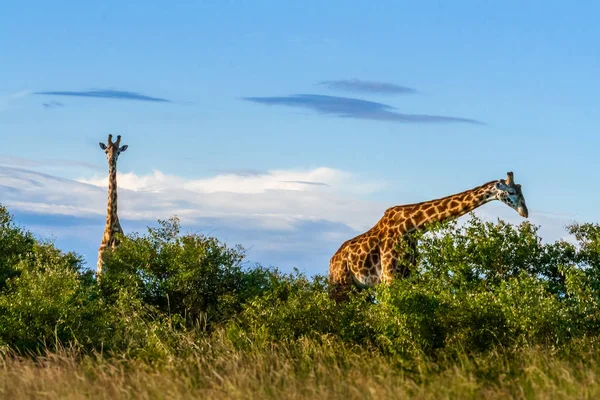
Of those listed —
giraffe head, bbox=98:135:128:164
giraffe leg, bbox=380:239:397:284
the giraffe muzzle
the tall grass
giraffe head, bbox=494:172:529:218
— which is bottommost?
the tall grass

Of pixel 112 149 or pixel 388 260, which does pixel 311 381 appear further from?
pixel 112 149

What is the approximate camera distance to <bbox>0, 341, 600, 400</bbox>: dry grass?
11266 mm

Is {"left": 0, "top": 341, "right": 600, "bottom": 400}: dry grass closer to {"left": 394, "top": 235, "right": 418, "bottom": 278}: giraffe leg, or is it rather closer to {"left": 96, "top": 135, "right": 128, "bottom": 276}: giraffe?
{"left": 394, "top": 235, "right": 418, "bottom": 278}: giraffe leg

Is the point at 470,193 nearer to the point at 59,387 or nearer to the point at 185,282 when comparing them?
the point at 185,282

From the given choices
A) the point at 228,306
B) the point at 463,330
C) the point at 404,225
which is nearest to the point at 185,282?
the point at 228,306

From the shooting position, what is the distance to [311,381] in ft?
39.8

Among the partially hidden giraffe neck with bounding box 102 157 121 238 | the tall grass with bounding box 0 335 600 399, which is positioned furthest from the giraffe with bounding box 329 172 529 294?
the tall grass with bounding box 0 335 600 399

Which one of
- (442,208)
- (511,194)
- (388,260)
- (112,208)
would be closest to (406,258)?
(388,260)

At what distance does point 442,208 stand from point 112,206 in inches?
519

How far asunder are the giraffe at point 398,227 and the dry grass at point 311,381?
12.7 m

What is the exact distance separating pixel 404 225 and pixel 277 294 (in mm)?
5050

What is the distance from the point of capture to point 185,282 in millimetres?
26812

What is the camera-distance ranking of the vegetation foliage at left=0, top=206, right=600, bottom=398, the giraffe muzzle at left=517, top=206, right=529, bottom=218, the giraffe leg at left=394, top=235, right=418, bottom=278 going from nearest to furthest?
1. the vegetation foliage at left=0, top=206, right=600, bottom=398
2. the giraffe leg at left=394, top=235, right=418, bottom=278
3. the giraffe muzzle at left=517, top=206, right=529, bottom=218

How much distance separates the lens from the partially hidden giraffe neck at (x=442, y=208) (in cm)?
2712
